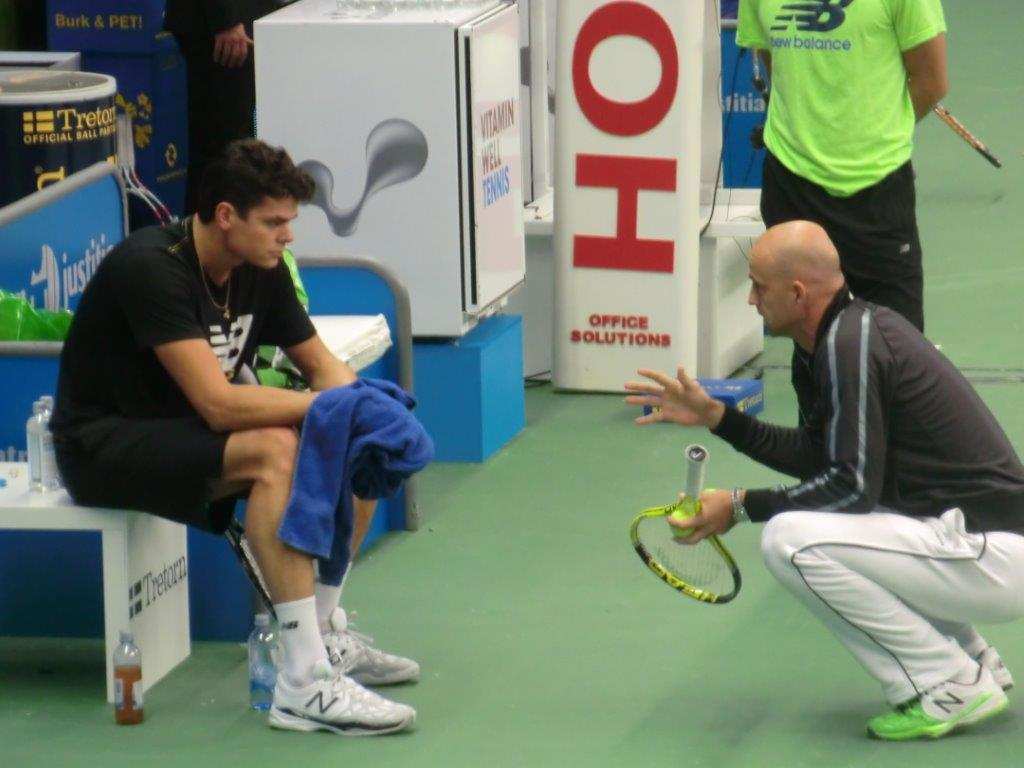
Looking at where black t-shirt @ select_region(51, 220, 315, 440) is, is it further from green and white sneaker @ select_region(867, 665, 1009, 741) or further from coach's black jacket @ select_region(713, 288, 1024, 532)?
green and white sneaker @ select_region(867, 665, 1009, 741)

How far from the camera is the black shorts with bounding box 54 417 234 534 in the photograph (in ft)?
16.0

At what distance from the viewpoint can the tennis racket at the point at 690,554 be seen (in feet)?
15.7

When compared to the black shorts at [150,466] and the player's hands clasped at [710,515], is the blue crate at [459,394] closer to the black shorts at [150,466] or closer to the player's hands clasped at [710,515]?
the black shorts at [150,466]

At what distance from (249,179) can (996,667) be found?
198 cm

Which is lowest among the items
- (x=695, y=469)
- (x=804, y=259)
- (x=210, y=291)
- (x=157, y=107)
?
(x=695, y=469)

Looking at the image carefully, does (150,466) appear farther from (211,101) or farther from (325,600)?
(211,101)

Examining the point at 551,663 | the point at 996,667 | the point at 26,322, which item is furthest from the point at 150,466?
the point at 996,667

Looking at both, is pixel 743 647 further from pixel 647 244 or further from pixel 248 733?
pixel 647 244

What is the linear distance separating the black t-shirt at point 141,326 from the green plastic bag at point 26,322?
0.43 m

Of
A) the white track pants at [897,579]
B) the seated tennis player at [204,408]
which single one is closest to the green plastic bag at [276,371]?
the seated tennis player at [204,408]

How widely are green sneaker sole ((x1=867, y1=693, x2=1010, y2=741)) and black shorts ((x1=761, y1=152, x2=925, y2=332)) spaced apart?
184 cm

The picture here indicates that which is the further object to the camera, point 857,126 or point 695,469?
point 857,126

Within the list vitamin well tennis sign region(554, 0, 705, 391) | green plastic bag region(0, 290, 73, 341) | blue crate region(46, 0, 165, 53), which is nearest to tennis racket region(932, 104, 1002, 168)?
Answer: vitamin well tennis sign region(554, 0, 705, 391)

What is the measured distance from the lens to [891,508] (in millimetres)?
4812
